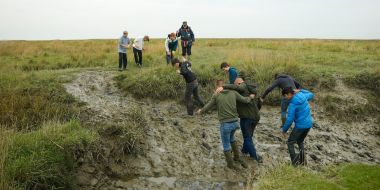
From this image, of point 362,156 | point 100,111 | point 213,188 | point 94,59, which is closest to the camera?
point 213,188

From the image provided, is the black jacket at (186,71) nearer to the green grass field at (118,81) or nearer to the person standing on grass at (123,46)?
the green grass field at (118,81)

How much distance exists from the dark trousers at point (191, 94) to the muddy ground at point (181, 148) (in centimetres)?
34

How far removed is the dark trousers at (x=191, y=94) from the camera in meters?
11.5

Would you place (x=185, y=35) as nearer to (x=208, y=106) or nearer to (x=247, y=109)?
(x=247, y=109)

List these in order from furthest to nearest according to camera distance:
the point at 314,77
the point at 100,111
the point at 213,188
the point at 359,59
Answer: the point at 359,59, the point at 314,77, the point at 100,111, the point at 213,188

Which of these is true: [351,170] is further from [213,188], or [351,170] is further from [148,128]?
[148,128]

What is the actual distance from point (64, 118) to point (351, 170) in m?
7.88

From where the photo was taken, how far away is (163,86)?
13141 mm

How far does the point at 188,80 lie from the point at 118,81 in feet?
13.0

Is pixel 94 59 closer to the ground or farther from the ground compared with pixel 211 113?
farther from the ground

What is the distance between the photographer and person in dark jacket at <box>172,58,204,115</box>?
1120 centimetres

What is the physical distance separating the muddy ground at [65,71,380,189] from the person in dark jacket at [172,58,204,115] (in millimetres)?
474

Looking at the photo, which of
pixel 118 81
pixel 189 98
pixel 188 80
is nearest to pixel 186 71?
pixel 188 80

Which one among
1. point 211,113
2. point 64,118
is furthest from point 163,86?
point 64,118
